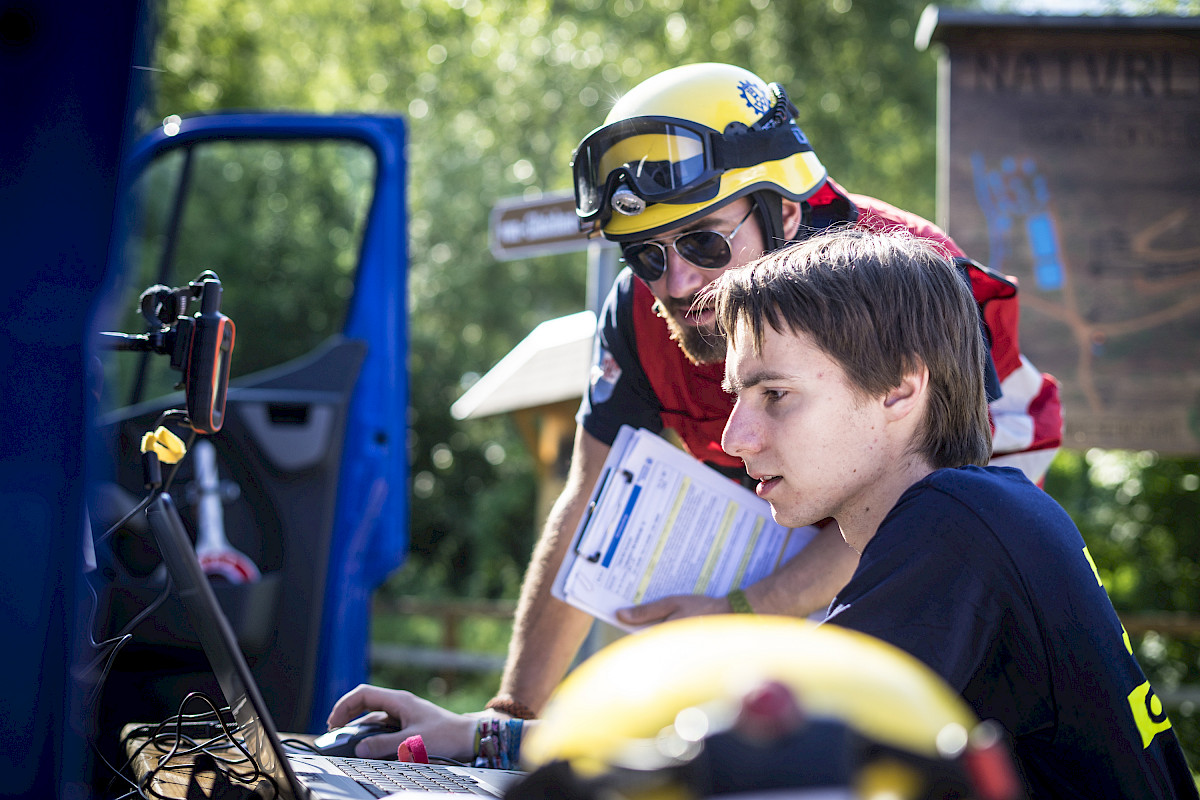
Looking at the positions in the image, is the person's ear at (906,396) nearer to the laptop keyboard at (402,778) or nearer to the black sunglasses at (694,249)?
the laptop keyboard at (402,778)

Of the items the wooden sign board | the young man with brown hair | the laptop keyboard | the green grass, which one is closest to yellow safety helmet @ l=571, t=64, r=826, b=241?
the young man with brown hair

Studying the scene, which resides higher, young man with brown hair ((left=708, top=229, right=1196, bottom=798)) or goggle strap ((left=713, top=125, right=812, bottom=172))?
goggle strap ((left=713, top=125, right=812, bottom=172))

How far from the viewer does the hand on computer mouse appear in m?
1.65

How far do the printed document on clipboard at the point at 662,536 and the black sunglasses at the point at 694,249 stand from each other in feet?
1.13

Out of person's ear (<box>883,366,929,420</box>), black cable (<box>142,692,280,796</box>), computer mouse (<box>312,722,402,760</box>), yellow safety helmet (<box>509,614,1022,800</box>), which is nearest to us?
yellow safety helmet (<box>509,614,1022,800</box>)

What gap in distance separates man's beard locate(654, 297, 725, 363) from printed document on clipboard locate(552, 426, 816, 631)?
0.62 feet

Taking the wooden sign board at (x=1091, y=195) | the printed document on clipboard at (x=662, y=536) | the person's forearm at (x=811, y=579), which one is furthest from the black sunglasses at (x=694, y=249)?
the wooden sign board at (x=1091, y=195)

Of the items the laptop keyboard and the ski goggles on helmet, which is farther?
the ski goggles on helmet

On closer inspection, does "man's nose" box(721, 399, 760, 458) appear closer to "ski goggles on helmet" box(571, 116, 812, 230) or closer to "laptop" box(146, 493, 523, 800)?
"laptop" box(146, 493, 523, 800)

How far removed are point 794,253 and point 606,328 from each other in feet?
3.38

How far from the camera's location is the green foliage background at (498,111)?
11.3 metres

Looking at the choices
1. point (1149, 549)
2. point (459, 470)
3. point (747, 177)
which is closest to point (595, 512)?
point (747, 177)

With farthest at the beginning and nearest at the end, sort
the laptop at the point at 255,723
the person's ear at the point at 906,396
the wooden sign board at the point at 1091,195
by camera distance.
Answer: the wooden sign board at the point at 1091,195 → the person's ear at the point at 906,396 → the laptop at the point at 255,723

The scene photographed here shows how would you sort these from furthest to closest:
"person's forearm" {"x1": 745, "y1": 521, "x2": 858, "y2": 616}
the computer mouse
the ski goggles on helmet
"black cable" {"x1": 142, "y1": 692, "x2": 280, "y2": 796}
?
the ski goggles on helmet
"person's forearm" {"x1": 745, "y1": 521, "x2": 858, "y2": 616}
the computer mouse
"black cable" {"x1": 142, "y1": 692, "x2": 280, "y2": 796}
